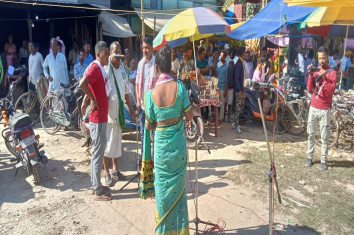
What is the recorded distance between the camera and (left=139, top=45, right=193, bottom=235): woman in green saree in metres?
2.76

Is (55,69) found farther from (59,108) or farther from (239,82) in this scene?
(239,82)

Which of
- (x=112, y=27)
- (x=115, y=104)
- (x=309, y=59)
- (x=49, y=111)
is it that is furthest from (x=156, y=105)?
(x=112, y=27)

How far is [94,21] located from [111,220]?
29.6ft

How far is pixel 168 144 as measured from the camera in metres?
2.76

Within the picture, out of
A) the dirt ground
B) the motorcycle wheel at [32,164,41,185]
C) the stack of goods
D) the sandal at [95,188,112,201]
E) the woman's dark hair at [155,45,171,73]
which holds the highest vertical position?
the woman's dark hair at [155,45,171,73]

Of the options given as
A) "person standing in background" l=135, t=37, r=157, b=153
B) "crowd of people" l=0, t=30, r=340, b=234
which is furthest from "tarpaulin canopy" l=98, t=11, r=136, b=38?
"person standing in background" l=135, t=37, r=157, b=153

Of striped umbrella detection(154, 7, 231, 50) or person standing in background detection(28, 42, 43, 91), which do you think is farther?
person standing in background detection(28, 42, 43, 91)

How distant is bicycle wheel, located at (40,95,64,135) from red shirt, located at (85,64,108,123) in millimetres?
3161

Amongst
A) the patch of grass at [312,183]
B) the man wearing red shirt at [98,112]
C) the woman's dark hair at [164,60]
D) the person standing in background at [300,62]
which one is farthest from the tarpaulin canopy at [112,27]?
the woman's dark hair at [164,60]

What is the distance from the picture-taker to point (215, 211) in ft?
12.4

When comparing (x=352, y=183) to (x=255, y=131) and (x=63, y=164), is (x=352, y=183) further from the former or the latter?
(x=63, y=164)

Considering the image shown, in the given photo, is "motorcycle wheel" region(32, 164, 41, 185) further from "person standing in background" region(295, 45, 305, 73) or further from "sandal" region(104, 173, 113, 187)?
"person standing in background" region(295, 45, 305, 73)

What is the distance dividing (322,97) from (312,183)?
1385mm

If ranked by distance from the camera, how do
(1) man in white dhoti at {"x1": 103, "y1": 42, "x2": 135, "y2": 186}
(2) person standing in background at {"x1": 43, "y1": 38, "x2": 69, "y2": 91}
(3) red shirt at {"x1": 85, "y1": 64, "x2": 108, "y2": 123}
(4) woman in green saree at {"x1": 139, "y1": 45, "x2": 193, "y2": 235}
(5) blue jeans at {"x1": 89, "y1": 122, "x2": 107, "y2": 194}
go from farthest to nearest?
1. (2) person standing in background at {"x1": 43, "y1": 38, "x2": 69, "y2": 91}
2. (1) man in white dhoti at {"x1": 103, "y1": 42, "x2": 135, "y2": 186}
3. (5) blue jeans at {"x1": 89, "y1": 122, "x2": 107, "y2": 194}
4. (3) red shirt at {"x1": 85, "y1": 64, "x2": 108, "y2": 123}
5. (4) woman in green saree at {"x1": 139, "y1": 45, "x2": 193, "y2": 235}
